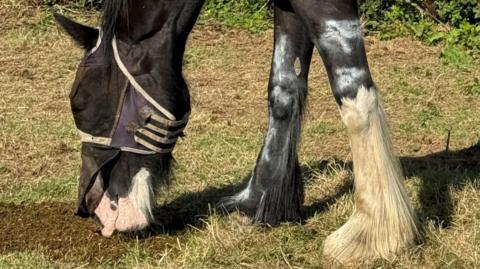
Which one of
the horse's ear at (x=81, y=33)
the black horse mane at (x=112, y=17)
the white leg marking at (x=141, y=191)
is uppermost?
the black horse mane at (x=112, y=17)

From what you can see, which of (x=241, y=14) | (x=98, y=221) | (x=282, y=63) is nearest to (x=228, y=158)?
(x=282, y=63)

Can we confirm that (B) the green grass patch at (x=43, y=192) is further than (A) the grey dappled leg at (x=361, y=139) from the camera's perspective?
Yes

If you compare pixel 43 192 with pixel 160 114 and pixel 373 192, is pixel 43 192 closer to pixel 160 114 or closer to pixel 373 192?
pixel 160 114

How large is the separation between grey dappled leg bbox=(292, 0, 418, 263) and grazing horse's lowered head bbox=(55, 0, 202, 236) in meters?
0.55

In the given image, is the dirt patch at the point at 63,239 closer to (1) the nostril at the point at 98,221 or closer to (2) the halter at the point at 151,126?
(1) the nostril at the point at 98,221

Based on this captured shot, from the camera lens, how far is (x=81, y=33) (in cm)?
382

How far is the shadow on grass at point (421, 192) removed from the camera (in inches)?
174

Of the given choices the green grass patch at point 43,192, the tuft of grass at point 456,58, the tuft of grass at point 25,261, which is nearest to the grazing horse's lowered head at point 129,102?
the tuft of grass at point 25,261

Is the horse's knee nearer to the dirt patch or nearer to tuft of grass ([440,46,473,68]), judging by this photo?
the dirt patch

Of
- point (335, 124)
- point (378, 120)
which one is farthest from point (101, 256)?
point (335, 124)

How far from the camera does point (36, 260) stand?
12.9 ft

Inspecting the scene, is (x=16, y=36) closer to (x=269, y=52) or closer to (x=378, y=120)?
(x=269, y=52)

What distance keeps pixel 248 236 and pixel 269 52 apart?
4553mm

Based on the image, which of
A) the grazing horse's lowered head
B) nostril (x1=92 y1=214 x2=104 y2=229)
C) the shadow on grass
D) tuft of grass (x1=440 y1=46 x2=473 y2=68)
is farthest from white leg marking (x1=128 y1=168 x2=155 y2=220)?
tuft of grass (x1=440 y1=46 x2=473 y2=68)
